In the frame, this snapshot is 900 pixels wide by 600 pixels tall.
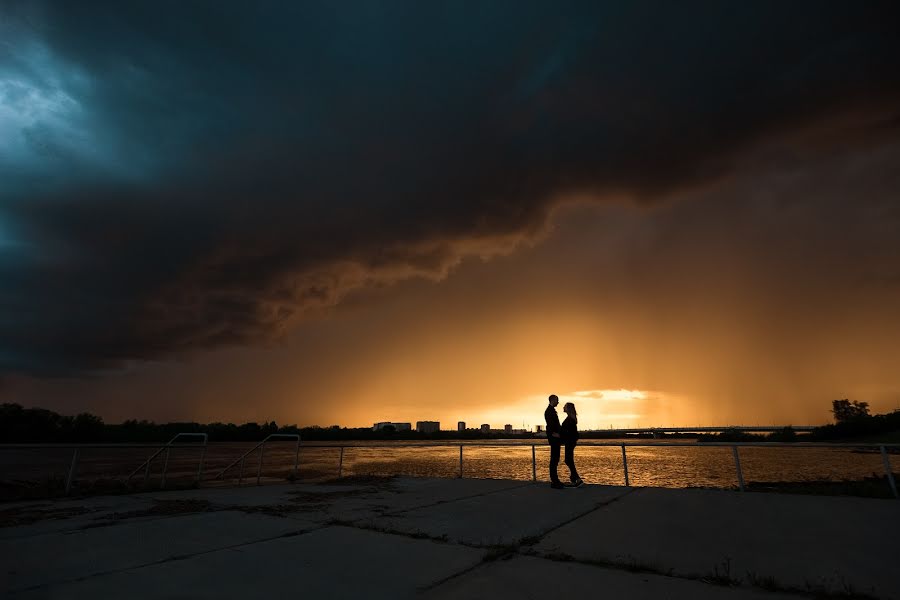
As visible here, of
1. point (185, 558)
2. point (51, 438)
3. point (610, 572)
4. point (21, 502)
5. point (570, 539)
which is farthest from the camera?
point (51, 438)

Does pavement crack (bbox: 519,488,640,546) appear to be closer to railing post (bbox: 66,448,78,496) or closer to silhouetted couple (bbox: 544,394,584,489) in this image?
silhouetted couple (bbox: 544,394,584,489)

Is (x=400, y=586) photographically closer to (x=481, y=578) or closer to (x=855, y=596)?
(x=481, y=578)

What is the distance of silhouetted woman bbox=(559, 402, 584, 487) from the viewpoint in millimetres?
10039

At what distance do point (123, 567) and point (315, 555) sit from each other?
1.84 meters

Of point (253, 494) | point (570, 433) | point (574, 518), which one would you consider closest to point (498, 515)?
point (574, 518)

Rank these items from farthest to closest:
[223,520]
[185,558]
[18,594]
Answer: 1. [223,520]
2. [185,558]
3. [18,594]

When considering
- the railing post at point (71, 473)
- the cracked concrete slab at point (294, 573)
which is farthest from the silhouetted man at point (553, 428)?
the railing post at point (71, 473)

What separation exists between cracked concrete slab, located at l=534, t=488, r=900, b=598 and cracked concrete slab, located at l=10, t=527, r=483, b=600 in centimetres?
141

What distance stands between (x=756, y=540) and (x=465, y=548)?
3357 mm

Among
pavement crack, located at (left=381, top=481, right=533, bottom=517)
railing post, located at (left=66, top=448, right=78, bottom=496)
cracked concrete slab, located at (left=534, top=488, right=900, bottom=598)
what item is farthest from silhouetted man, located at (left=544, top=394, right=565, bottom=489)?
railing post, located at (left=66, top=448, right=78, bottom=496)

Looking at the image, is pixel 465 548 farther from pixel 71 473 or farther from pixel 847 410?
pixel 847 410

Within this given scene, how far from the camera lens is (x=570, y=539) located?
518 centimetres

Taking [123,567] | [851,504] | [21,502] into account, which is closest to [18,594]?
[123,567]

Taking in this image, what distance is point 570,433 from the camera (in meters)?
10.2
